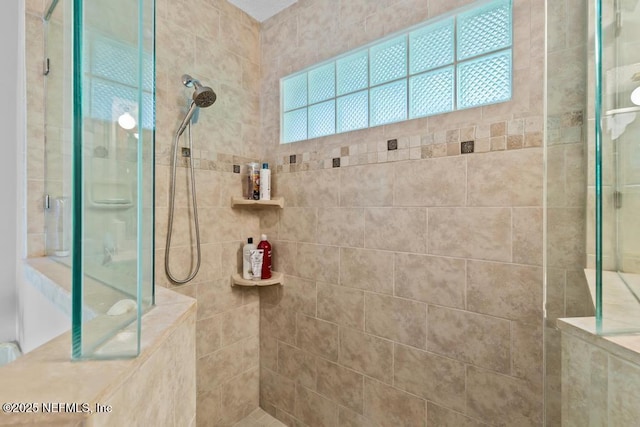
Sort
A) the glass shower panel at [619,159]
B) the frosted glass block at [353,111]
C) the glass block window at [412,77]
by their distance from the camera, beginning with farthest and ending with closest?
the frosted glass block at [353,111], the glass block window at [412,77], the glass shower panel at [619,159]

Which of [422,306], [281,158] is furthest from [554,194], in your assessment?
[281,158]

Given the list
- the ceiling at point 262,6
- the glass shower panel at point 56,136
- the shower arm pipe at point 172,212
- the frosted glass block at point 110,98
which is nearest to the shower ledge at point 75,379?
the frosted glass block at point 110,98

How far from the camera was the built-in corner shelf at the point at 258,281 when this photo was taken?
157 cm

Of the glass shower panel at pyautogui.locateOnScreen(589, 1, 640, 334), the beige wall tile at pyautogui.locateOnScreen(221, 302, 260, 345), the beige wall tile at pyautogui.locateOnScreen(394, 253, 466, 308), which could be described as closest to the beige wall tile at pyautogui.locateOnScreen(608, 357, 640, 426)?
the glass shower panel at pyautogui.locateOnScreen(589, 1, 640, 334)

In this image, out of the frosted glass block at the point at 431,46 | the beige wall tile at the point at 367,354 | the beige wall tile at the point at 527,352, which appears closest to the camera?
the beige wall tile at the point at 527,352

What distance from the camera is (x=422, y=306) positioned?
3.85 feet

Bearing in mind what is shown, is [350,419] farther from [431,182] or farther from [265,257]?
[431,182]

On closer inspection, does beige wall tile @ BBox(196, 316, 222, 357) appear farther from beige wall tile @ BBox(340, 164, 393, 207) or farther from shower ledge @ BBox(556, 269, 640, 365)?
shower ledge @ BBox(556, 269, 640, 365)

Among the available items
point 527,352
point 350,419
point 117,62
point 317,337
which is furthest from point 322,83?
point 350,419

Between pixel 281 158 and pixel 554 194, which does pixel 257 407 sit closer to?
pixel 281 158

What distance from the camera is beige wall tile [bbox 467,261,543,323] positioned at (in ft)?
3.11

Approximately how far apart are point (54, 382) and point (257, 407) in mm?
1728

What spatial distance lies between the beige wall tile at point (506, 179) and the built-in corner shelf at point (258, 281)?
43.0 inches

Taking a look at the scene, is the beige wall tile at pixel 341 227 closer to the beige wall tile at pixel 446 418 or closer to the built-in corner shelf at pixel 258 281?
the built-in corner shelf at pixel 258 281
